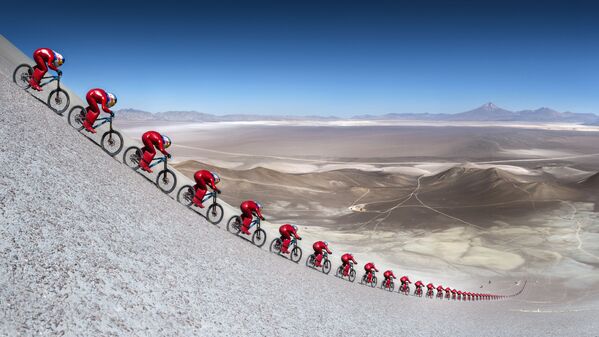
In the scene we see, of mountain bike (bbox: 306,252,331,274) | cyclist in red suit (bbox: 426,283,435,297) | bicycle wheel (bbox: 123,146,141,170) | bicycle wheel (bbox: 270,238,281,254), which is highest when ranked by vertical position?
bicycle wheel (bbox: 123,146,141,170)

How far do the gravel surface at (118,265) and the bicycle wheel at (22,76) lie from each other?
292mm

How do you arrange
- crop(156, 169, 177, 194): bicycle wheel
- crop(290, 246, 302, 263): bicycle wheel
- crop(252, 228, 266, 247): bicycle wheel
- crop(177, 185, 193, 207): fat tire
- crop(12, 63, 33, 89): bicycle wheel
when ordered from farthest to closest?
crop(290, 246, 302, 263): bicycle wheel, crop(252, 228, 266, 247): bicycle wheel, crop(177, 185, 193, 207): fat tire, crop(156, 169, 177, 194): bicycle wheel, crop(12, 63, 33, 89): bicycle wheel

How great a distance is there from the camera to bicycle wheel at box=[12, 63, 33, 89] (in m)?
8.69

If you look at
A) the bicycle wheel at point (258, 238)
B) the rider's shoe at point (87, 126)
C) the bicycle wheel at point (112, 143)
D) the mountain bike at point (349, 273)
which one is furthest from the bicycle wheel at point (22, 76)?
the mountain bike at point (349, 273)

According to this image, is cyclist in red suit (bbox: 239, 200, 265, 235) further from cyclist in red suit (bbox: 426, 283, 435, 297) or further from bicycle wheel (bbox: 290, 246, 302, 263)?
cyclist in red suit (bbox: 426, 283, 435, 297)

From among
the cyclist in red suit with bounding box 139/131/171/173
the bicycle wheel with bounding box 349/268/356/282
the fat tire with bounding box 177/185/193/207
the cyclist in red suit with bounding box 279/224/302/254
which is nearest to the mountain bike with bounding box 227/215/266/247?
the cyclist in red suit with bounding box 279/224/302/254

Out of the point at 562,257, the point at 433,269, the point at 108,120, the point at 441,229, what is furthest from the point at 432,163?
the point at 108,120

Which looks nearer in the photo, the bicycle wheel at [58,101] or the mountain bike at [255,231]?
the bicycle wheel at [58,101]

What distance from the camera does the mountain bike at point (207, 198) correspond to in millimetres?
9445

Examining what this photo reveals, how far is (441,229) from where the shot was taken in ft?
218

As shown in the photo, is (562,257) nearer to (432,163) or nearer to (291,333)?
(291,333)

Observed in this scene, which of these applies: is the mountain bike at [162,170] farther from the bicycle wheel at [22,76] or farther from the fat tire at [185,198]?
the bicycle wheel at [22,76]

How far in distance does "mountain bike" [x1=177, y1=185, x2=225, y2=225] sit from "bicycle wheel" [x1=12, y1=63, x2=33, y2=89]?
488 cm

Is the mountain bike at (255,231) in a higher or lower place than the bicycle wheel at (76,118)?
lower
